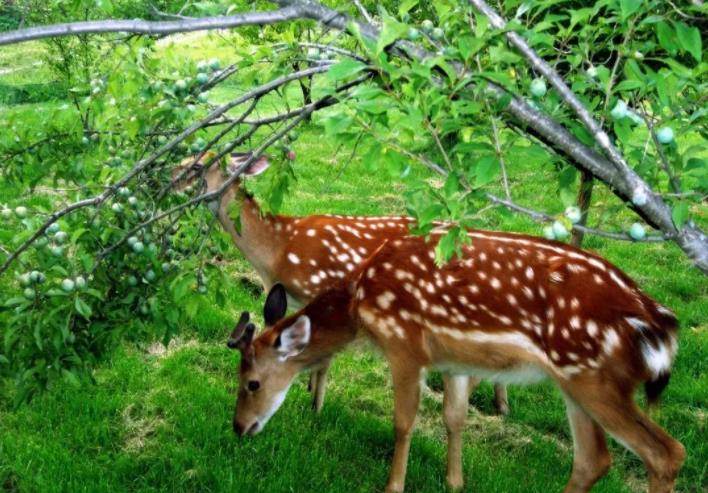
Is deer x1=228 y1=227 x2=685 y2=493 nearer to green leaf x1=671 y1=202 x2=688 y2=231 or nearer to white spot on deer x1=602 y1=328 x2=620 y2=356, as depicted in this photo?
white spot on deer x1=602 y1=328 x2=620 y2=356

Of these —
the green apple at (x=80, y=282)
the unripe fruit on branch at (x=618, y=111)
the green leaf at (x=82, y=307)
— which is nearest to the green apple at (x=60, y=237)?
the green apple at (x=80, y=282)

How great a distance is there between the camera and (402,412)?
14.5 feet

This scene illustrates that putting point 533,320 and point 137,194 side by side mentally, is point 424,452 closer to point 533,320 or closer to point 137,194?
point 533,320

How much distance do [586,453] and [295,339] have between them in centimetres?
164

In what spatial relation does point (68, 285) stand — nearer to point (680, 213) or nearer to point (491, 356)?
point (491, 356)

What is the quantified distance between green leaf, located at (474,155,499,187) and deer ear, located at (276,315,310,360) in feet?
7.56

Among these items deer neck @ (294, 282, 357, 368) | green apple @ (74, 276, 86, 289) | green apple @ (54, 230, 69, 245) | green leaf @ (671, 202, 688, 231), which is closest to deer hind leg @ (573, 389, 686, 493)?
deer neck @ (294, 282, 357, 368)


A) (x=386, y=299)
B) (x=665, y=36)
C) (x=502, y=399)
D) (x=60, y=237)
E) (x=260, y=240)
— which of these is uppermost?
(x=665, y=36)

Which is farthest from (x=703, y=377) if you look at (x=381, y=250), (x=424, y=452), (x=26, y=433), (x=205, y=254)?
(x=26, y=433)

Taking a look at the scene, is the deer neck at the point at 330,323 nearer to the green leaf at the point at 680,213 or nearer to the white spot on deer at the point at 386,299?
the white spot on deer at the point at 386,299

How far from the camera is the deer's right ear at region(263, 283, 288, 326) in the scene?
4.71 meters

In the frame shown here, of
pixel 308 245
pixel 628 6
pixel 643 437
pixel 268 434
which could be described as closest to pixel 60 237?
pixel 268 434

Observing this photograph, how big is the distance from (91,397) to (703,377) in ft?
13.3

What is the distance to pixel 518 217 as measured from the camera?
913cm
